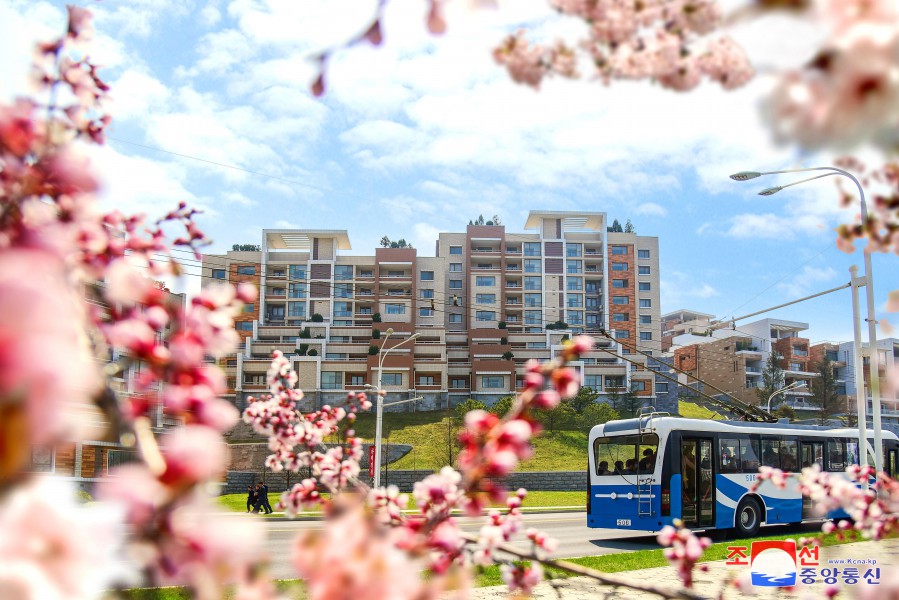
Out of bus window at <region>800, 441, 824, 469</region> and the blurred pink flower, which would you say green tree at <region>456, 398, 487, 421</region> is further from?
the blurred pink flower

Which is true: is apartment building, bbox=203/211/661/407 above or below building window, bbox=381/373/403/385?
above

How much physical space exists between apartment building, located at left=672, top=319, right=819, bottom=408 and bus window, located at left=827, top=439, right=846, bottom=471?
57.2 meters

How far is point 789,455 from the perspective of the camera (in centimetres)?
1872

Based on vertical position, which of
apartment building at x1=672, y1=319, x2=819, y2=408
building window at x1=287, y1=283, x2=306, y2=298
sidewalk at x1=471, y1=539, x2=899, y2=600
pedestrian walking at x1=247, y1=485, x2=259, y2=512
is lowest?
pedestrian walking at x1=247, y1=485, x2=259, y2=512

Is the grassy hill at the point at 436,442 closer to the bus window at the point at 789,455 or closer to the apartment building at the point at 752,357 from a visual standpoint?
the bus window at the point at 789,455

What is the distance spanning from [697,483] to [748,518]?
2.14 m

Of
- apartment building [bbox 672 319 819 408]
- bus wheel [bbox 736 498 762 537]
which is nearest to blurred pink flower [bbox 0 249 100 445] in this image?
bus wheel [bbox 736 498 762 537]

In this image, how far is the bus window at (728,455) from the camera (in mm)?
17141

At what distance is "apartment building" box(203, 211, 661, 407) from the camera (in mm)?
64375

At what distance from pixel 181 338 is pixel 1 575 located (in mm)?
732

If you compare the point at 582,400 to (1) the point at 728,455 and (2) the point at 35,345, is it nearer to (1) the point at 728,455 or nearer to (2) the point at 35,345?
(1) the point at 728,455

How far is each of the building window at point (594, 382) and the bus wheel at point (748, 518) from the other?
4809 cm

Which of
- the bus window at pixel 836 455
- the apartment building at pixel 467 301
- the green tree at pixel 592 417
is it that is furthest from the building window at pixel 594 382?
the bus window at pixel 836 455

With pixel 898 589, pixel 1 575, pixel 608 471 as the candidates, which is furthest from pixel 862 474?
pixel 608 471
